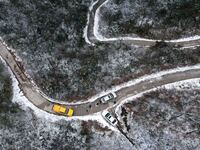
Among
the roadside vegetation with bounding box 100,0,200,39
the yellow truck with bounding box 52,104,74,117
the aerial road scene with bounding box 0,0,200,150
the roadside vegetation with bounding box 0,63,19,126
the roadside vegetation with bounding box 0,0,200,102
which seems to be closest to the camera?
the aerial road scene with bounding box 0,0,200,150

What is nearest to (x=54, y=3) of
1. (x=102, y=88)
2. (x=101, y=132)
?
(x=102, y=88)

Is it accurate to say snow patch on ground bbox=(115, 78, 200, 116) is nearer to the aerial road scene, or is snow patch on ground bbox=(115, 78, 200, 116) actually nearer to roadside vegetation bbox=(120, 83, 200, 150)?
the aerial road scene

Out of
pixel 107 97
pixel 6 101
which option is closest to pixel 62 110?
pixel 107 97

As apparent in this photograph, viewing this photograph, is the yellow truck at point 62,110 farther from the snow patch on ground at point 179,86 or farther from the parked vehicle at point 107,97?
the snow patch on ground at point 179,86

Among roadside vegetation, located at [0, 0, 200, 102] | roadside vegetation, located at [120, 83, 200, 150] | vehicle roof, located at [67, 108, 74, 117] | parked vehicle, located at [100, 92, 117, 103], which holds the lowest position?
roadside vegetation, located at [120, 83, 200, 150]

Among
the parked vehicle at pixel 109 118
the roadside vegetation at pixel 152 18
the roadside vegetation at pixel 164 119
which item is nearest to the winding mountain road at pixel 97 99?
the parked vehicle at pixel 109 118

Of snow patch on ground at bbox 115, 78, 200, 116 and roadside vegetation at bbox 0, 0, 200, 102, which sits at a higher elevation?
roadside vegetation at bbox 0, 0, 200, 102

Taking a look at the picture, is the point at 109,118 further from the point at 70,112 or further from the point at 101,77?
the point at 101,77

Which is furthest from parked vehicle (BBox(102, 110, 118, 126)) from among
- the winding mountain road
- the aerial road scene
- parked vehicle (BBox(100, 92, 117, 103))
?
parked vehicle (BBox(100, 92, 117, 103))
